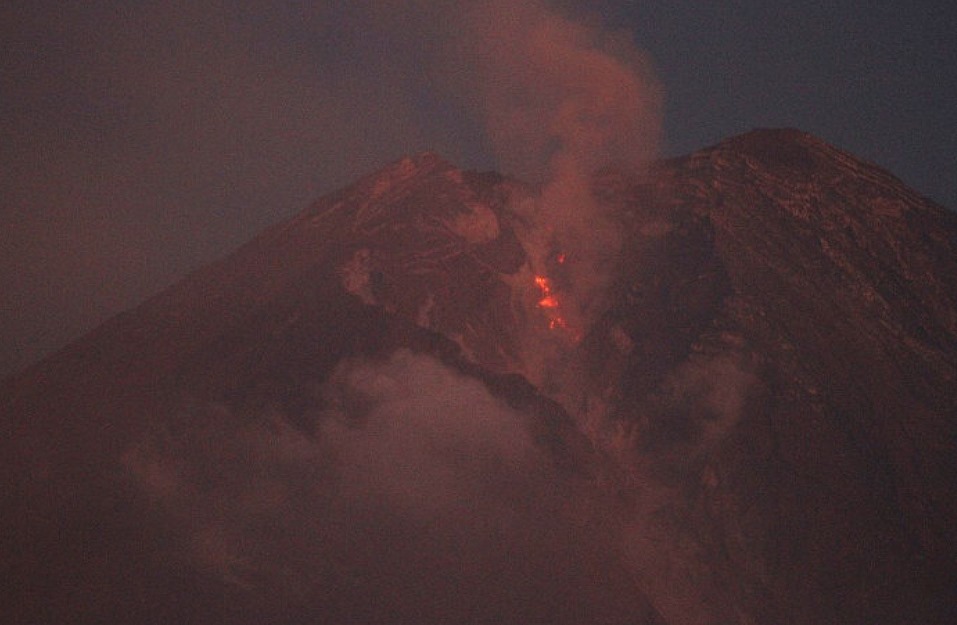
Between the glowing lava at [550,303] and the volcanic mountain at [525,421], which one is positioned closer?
the volcanic mountain at [525,421]

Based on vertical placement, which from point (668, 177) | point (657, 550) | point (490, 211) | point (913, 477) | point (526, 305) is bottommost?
point (657, 550)

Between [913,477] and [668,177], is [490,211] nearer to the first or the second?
[668,177]

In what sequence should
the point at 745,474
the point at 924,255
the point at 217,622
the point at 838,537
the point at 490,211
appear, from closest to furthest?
the point at 217,622
the point at 838,537
the point at 745,474
the point at 924,255
the point at 490,211

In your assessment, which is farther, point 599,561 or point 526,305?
point 526,305

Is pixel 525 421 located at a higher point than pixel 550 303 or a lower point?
lower

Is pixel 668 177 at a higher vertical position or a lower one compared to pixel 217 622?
higher

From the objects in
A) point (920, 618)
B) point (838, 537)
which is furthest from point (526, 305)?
point (920, 618)

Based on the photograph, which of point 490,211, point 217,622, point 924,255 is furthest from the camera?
point 490,211

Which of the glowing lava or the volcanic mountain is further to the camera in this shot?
the glowing lava
